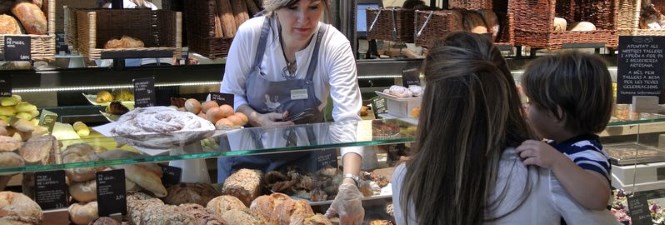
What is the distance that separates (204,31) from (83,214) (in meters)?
2.09

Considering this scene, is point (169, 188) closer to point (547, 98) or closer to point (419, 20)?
point (547, 98)

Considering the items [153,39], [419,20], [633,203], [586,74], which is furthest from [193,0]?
[586,74]

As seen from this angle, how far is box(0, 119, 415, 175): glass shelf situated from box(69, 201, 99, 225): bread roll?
166mm

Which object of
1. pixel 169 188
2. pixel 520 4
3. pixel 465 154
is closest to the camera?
pixel 465 154

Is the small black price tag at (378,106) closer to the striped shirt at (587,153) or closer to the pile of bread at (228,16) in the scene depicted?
the pile of bread at (228,16)

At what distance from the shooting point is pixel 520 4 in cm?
452

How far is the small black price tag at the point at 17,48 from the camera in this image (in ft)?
11.3

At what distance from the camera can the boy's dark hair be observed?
1550 mm

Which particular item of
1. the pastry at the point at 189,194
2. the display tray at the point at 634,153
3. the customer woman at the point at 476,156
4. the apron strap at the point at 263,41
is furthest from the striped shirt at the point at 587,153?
the apron strap at the point at 263,41

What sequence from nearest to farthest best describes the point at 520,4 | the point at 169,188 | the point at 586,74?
the point at 586,74 < the point at 169,188 < the point at 520,4

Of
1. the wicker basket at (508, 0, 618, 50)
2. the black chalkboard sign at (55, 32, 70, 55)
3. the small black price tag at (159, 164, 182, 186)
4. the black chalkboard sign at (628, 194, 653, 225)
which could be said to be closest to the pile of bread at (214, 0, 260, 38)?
the black chalkboard sign at (55, 32, 70, 55)

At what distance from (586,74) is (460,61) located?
327 mm

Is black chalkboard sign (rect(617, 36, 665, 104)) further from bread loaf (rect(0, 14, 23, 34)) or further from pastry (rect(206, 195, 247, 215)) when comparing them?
bread loaf (rect(0, 14, 23, 34))

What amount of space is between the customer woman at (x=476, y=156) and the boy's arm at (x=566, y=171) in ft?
0.05
